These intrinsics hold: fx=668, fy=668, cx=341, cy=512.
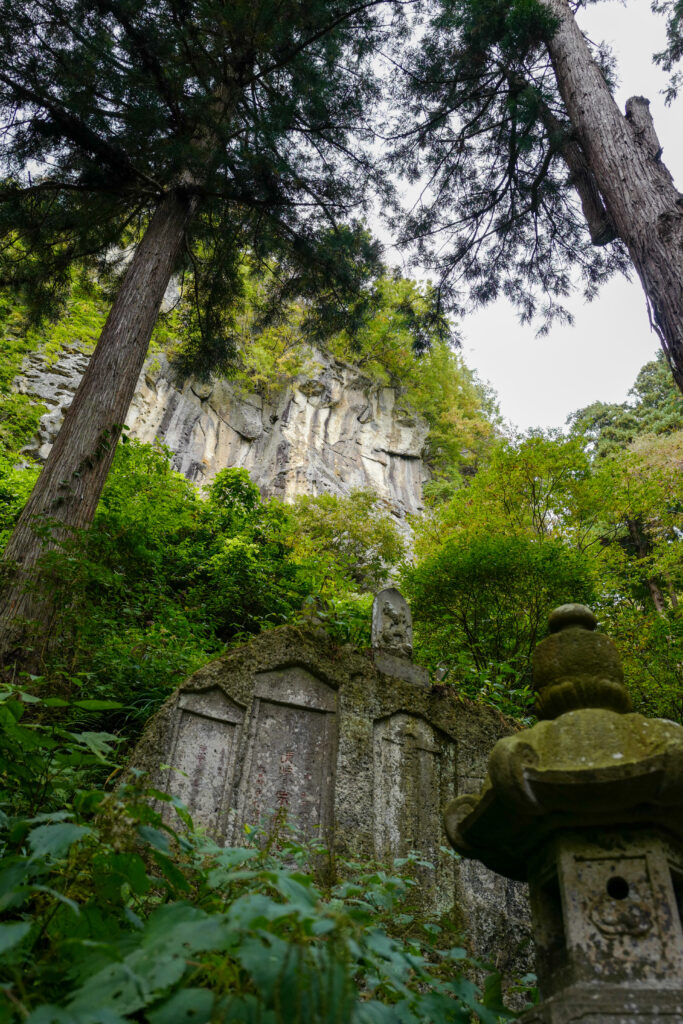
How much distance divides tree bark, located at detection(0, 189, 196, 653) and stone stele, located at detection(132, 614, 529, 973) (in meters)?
1.66

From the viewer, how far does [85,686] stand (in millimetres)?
4605

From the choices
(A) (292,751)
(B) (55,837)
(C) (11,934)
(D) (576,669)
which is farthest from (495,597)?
(C) (11,934)

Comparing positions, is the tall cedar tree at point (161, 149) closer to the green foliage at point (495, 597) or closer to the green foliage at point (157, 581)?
the green foliage at point (157, 581)

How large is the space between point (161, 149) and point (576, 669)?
22.8ft

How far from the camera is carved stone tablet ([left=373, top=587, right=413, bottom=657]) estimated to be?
16.6 feet

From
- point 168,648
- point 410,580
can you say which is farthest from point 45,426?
point 168,648

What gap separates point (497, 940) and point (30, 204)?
27.5 feet

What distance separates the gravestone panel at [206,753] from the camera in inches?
147

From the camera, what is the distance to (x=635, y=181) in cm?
555

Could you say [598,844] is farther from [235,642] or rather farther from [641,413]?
[641,413]

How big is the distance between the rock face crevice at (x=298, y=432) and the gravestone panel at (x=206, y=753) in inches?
623

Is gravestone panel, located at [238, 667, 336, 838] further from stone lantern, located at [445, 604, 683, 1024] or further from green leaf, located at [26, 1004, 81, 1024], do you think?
green leaf, located at [26, 1004, 81, 1024]

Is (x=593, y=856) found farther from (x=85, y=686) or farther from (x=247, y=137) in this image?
(x=247, y=137)

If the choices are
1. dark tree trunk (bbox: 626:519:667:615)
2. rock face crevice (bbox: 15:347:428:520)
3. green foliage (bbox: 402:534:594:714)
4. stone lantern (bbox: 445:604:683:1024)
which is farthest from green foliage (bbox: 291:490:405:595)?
stone lantern (bbox: 445:604:683:1024)
